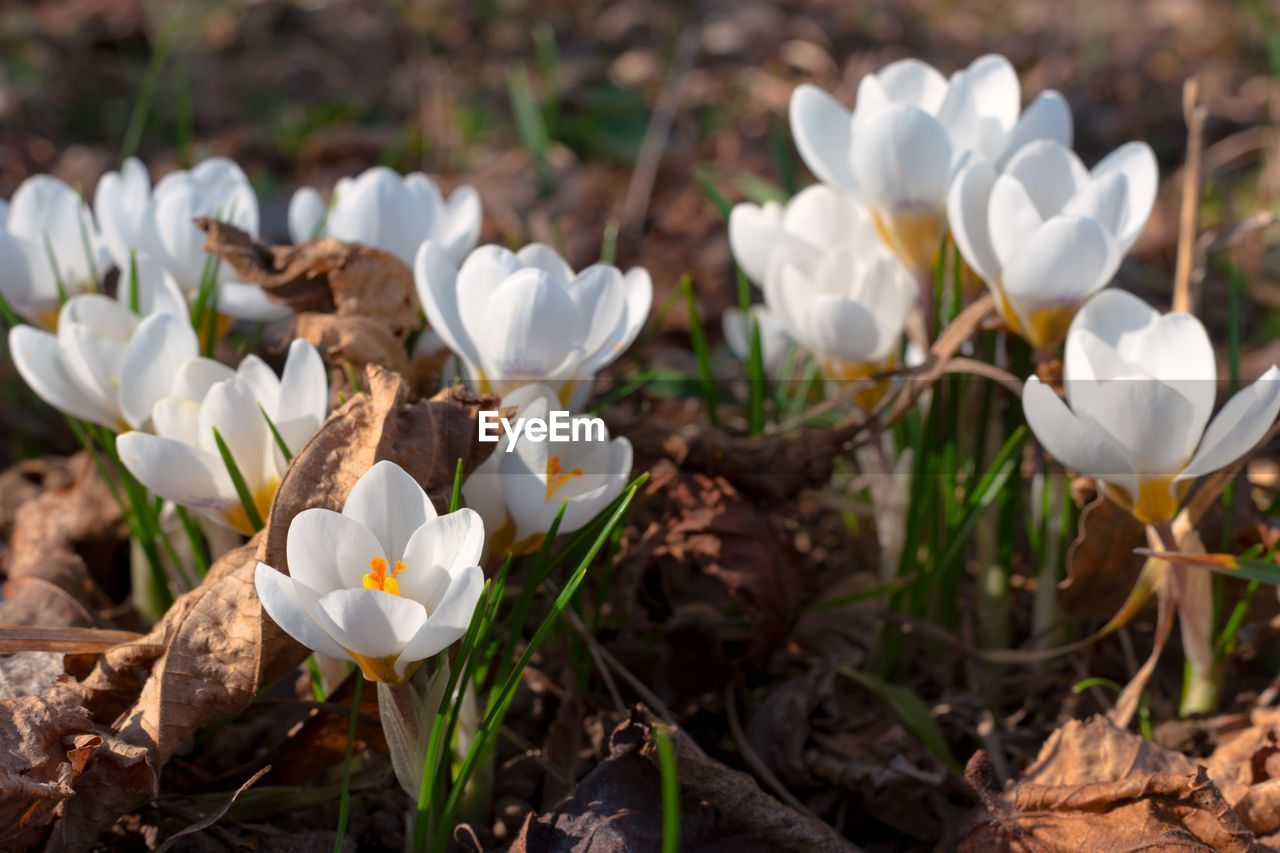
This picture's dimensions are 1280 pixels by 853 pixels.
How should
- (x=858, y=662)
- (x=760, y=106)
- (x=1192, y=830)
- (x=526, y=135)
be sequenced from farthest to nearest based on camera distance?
(x=760, y=106) < (x=526, y=135) < (x=858, y=662) < (x=1192, y=830)

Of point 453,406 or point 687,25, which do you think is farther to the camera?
point 687,25

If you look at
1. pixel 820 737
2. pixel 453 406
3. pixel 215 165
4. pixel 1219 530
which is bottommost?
pixel 820 737

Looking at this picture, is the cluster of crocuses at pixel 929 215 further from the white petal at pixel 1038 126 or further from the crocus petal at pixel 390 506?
the crocus petal at pixel 390 506

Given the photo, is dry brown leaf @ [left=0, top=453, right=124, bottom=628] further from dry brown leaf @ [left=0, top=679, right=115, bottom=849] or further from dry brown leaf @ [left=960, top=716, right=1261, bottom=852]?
dry brown leaf @ [left=960, top=716, right=1261, bottom=852]

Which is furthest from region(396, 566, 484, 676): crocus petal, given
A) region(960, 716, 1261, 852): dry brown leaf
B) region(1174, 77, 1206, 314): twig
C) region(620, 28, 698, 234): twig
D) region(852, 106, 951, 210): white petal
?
region(620, 28, 698, 234): twig

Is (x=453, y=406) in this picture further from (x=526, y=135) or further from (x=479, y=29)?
(x=479, y=29)

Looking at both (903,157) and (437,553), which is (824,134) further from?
(437,553)

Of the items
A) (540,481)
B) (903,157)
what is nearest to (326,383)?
(540,481)

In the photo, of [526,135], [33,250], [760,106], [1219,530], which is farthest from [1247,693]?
[760,106]
